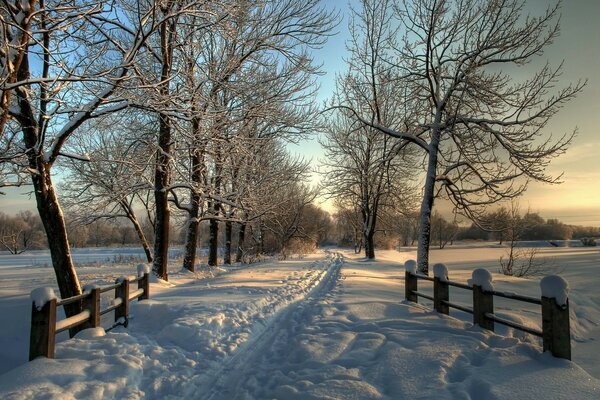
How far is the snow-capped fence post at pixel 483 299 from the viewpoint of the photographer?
21.8 feet

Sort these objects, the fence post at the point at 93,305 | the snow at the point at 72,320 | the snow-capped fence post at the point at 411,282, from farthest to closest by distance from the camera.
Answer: the snow-capped fence post at the point at 411,282 → the fence post at the point at 93,305 → the snow at the point at 72,320

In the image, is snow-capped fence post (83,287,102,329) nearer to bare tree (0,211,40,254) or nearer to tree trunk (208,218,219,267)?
tree trunk (208,218,219,267)

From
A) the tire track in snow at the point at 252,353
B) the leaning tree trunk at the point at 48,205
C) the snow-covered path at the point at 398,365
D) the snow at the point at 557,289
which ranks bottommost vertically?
the tire track in snow at the point at 252,353

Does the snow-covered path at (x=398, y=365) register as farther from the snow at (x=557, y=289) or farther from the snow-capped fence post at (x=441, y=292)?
the snow at (x=557, y=289)

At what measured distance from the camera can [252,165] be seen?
15.3 m

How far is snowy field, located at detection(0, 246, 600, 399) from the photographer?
441cm

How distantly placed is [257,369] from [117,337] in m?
2.50

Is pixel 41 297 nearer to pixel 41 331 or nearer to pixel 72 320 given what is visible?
pixel 41 331

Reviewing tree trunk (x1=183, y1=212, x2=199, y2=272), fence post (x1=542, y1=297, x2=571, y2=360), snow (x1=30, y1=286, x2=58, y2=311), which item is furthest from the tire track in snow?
tree trunk (x1=183, y1=212, x2=199, y2=272)

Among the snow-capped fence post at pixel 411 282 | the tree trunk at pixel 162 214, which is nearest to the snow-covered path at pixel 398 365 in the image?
the snow-capped fence post at pixel 411 282

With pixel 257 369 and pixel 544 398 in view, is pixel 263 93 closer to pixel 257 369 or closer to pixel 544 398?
pixel 257 369

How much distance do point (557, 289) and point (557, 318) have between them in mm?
375

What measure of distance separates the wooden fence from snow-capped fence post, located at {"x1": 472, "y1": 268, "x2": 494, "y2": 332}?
6.32 meters

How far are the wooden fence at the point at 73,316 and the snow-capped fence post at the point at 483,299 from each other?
20.7 ft
